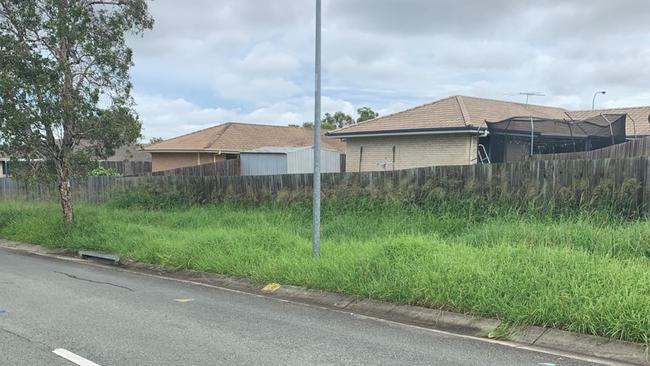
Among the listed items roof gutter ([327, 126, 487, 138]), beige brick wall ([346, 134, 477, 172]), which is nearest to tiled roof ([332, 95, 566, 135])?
roof gutter ([327, 126, 487, 138])

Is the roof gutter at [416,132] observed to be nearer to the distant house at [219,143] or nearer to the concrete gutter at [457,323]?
the distant house at [219,143]

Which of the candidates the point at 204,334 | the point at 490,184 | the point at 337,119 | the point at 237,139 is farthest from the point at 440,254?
the point at 337,119

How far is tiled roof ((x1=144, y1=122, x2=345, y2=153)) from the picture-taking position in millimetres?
29422

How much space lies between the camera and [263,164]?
22.9 meters

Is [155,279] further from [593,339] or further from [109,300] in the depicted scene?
[593,339]

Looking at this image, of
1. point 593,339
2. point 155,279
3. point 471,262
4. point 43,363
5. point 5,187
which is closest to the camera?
point 43,363

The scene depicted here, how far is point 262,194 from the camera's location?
15.0m

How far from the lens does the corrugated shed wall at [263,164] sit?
71.7 feet

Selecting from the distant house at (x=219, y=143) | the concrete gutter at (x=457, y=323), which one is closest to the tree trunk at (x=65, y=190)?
the concrete gutter at (x=457, y=323)

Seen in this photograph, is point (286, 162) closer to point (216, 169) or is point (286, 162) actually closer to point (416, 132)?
point (216, 169)

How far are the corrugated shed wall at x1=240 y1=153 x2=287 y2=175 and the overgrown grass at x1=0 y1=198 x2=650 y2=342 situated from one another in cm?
783

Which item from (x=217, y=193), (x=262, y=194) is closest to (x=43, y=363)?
(x=262, y=194)

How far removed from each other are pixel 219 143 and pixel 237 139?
1598 mm

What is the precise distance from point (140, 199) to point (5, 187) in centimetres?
1060
